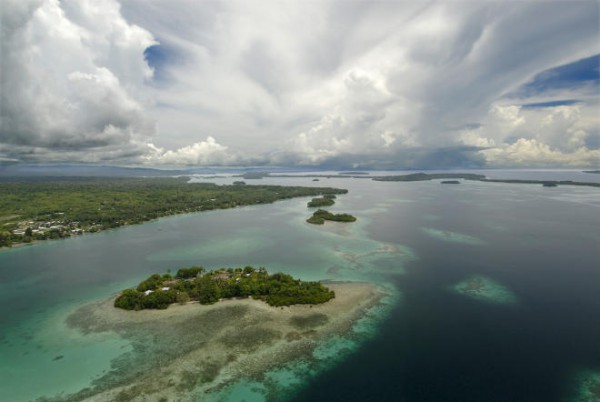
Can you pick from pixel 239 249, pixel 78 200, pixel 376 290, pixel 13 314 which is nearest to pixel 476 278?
pixel 376 290

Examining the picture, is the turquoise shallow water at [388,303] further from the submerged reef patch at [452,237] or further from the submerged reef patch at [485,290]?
the submerged reef patch at [485,290]

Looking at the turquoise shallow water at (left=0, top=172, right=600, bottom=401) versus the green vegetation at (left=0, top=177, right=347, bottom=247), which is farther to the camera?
the green vegetation at (left=0, top=177, right=347, bottom=247)

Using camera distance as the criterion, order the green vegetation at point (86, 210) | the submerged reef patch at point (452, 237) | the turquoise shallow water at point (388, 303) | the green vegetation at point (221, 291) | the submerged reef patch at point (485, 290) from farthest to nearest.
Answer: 1. the green vegetation at point (86, 210)
2. the submerged reef patch at point (452, 237)
3. the submerged reef patch at point (485, 290)
4. the green vegetation at point (221, 291)
5. the turquoise shallow water at point (388, 303)

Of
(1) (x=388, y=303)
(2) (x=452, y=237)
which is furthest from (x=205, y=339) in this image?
(2) (x=452, y=237)

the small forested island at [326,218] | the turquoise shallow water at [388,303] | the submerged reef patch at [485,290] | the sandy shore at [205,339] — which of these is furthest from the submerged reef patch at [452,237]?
the sandy shore at [205,339]

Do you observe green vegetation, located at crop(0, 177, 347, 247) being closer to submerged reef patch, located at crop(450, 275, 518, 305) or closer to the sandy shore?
the sandy shore

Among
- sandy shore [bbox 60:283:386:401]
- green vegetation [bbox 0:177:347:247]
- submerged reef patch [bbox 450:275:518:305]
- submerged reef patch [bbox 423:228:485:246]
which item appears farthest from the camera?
green vegetation [bbox 0:177:347:247]

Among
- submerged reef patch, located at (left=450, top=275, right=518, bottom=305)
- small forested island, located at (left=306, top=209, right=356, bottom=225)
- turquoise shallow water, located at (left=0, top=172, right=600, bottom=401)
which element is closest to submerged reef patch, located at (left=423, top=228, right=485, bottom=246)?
turquoise shallow water, located at (left=0, top=172, right=600, bottom=401)
